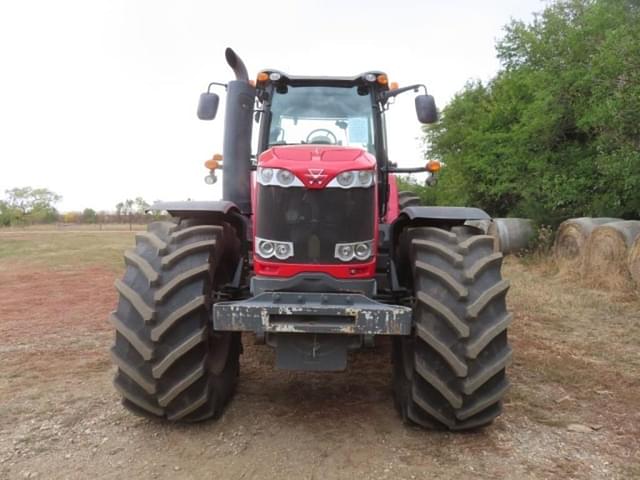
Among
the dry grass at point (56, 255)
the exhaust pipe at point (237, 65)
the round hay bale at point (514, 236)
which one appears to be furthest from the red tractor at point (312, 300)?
the dry grass at point (56, 255)

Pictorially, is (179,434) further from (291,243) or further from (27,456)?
(291,243)

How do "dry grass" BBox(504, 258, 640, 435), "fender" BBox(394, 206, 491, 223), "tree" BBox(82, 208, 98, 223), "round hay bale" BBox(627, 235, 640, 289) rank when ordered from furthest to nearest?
1. "tree" BBox(82, 208, 98, 223)
2. "round hay bale" BBox(627, 235, 640, 289)
3. "dry grass" BBox(504, 258, 640, 435)
4. "fender" BBox(394, 206, 491, 223)

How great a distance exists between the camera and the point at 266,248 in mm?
3574

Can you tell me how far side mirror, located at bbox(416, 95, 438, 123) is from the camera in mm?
4551

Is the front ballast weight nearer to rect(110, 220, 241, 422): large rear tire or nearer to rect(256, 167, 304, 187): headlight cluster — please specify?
rect(110, 220, 241, 422): large rear tire

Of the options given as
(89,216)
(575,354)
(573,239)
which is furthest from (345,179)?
(89,216)

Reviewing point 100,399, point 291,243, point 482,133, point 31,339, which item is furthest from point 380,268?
point 482,133

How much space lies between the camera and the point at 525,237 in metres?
13.2

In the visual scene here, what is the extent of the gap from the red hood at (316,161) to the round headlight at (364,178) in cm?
3

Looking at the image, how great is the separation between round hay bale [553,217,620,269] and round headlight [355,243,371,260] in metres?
8.01

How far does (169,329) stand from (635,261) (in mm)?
7883

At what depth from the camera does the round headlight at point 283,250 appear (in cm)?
353

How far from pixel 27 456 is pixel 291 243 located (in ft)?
6.53

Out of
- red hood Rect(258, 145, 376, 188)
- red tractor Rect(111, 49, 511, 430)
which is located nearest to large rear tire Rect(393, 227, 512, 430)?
red tractor Rect(111, 49, 511, 430)
